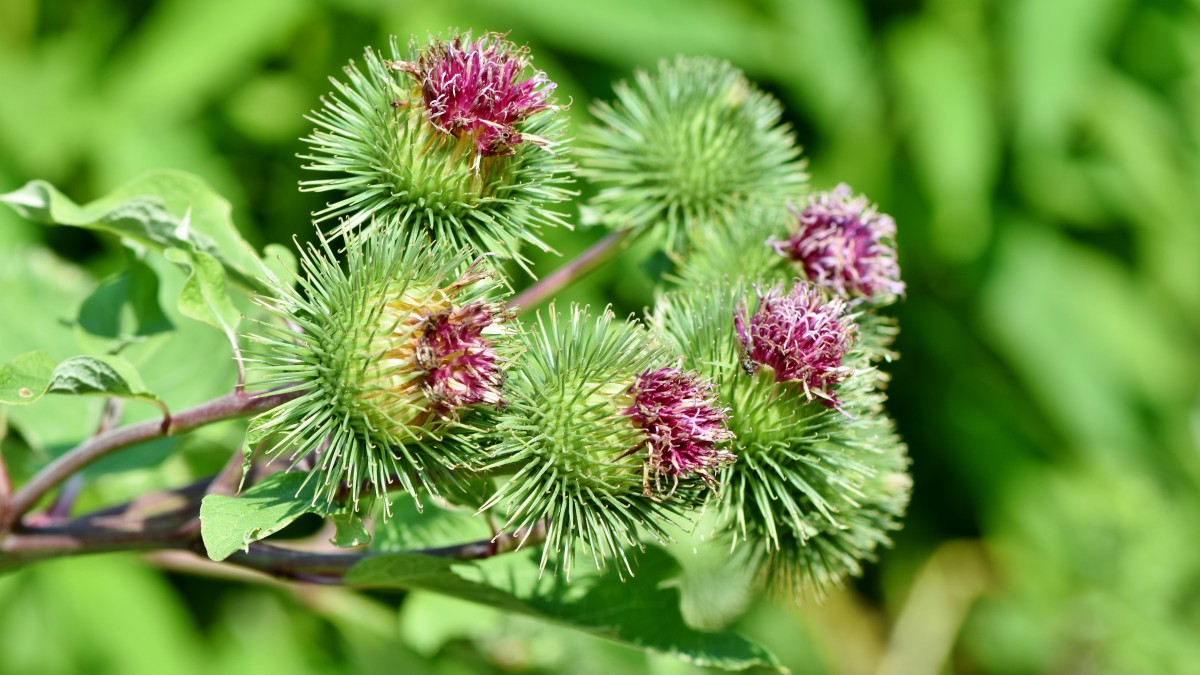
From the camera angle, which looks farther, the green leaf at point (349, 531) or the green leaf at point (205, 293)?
the green leaf at point (205, 293)

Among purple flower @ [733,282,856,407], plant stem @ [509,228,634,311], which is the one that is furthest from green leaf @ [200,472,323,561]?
purple flower @ [733,282,856,407]

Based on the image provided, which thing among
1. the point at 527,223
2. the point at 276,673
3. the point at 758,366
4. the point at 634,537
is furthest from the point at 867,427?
the point at 276,673

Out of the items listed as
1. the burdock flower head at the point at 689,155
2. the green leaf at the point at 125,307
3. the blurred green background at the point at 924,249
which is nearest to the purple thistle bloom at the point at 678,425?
the burdock flower head at the point at 689,155

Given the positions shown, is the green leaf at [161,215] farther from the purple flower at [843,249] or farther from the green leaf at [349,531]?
the purple flower at [843,249]

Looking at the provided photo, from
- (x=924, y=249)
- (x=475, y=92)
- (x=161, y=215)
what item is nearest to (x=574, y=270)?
(x=475, y=92)

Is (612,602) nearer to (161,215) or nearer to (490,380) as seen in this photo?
(490,380)

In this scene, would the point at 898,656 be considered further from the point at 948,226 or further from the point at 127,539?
the point at 127,539

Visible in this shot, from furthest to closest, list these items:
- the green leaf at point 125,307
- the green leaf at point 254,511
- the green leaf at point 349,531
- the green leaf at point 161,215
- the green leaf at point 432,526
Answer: the green leaf at point 125,307 → the green leaf at point 432,526 → the green leaf at point 161,215 → the green leaf at point 349,531 → the green leaf at point 254,511
